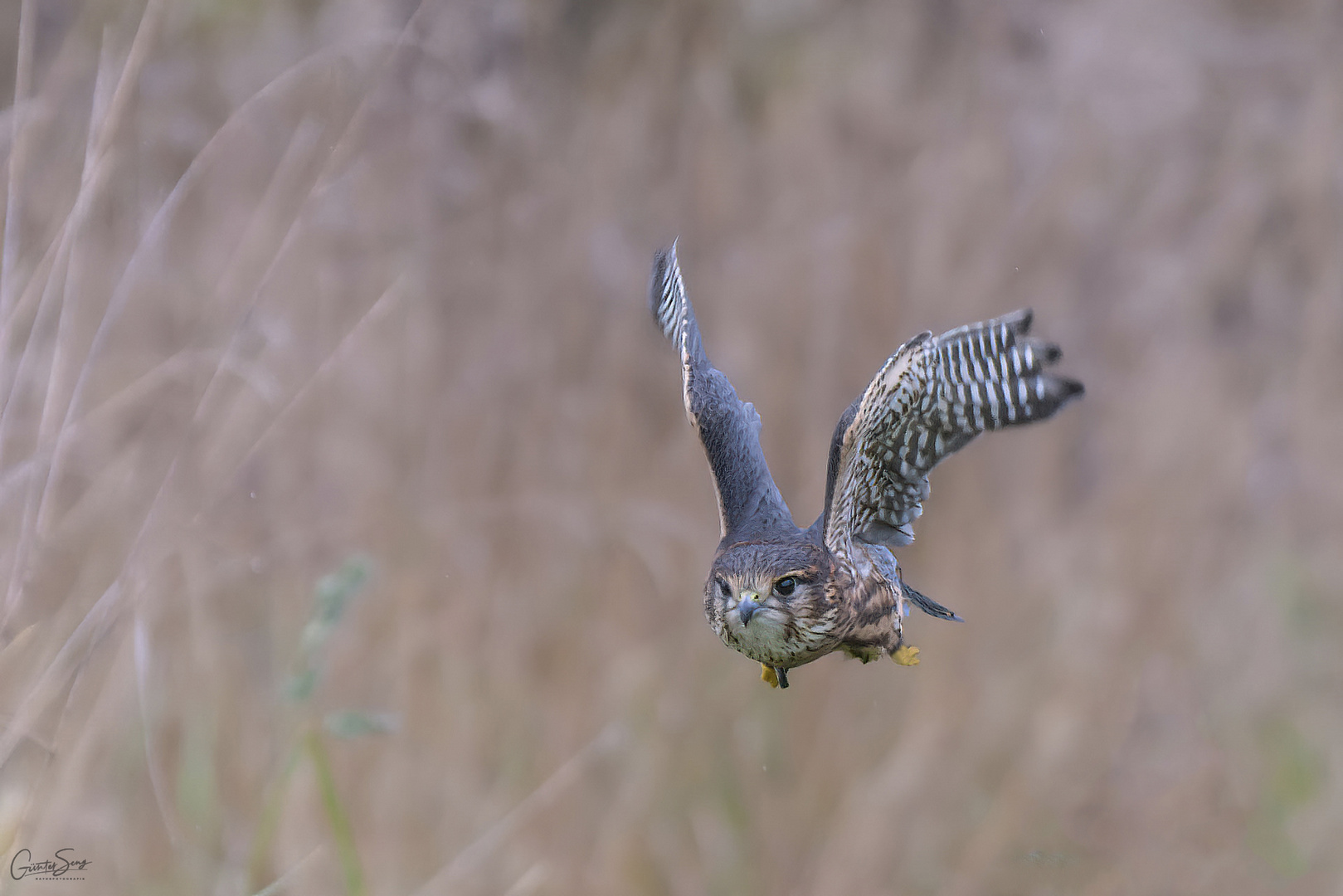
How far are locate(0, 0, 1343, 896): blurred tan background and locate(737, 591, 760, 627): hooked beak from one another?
1066 millimetres

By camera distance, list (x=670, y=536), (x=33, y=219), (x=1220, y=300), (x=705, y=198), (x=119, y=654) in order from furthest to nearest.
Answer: (x=1220, y=300) → (x=705, y=198) → (x=670, y=536) → (x=33, y=219) → (x=119, y=654)

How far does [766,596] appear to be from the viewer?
3.19 ft

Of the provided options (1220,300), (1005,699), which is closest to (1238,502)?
(1220,300)

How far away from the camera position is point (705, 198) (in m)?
2.40

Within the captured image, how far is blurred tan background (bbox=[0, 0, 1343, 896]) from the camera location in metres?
2.08

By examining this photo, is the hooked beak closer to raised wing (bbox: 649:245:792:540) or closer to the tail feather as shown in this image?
raised wing (bbox: 649:245:792:540)

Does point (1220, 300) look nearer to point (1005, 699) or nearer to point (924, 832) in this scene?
point (1005, 699)

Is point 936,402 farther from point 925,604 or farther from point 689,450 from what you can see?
point 689,450

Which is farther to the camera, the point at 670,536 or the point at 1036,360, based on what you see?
the point at 670,536

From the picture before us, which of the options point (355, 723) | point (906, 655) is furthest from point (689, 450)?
point (906, 655)

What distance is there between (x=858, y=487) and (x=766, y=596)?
0.19m

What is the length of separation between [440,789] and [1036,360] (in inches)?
61.3

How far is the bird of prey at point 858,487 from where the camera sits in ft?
3.25

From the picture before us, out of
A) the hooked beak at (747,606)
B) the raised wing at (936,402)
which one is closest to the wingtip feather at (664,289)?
the raised wing at (936,402)
